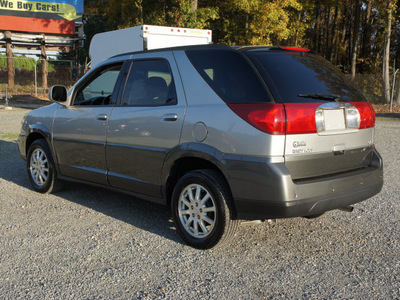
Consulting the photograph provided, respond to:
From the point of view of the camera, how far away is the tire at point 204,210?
3812 millimetres

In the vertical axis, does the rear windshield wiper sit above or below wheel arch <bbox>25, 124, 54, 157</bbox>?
above

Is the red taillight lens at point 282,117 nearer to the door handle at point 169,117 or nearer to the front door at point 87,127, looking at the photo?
the door handle at point 169,117

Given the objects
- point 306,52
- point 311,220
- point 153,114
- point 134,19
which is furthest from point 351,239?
point 134,19

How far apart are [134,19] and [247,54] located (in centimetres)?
2475

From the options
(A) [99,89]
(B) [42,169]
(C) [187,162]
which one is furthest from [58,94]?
(C) [187,162]

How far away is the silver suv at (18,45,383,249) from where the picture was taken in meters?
3.55

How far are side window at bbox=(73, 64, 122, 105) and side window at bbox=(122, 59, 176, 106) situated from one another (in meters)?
0.51

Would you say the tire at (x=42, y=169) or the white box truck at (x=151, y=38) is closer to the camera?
the tire at (x=42, y=169)

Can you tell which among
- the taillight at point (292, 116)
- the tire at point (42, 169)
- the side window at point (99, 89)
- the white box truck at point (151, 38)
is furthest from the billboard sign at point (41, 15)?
the taillight at point (292, 116)

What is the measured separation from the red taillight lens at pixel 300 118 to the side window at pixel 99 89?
250cm

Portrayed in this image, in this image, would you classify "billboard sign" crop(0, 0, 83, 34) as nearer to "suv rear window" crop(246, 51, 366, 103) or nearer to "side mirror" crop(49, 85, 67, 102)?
"side mirror" crop(49, 85, 67, 102)

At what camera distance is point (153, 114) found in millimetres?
4391

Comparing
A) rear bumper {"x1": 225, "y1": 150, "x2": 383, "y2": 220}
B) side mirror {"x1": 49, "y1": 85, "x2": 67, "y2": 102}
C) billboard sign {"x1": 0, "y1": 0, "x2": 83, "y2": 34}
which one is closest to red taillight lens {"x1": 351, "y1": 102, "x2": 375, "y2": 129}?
rear bumper {"x1": 225, "y1": 150, "x2": 383, "y2": 220}

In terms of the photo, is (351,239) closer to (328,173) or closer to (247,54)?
(328,173)
